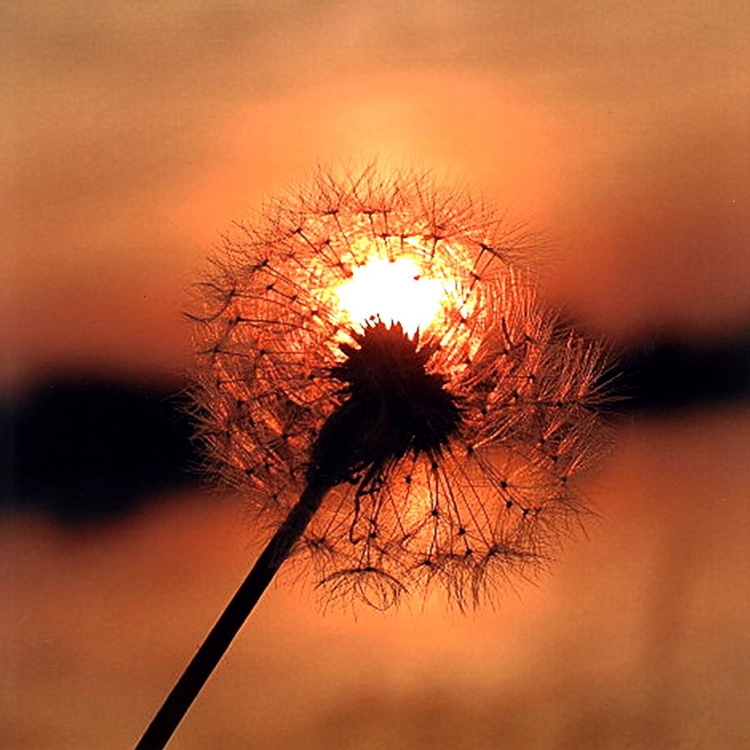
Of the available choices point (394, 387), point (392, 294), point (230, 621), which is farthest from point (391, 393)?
point (230, 621)

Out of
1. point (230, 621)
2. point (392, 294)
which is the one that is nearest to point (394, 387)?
point (392, 294)

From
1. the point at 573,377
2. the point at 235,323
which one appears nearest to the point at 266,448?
the point at 235,323

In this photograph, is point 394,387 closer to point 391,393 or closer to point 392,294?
point 391,393

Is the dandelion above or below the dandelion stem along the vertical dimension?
above

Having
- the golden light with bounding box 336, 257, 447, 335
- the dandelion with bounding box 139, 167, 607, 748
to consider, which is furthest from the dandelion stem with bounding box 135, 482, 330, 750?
the golden light with bounding box 336, 257, 447, 335

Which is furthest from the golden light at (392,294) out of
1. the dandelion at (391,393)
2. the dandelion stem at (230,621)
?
the dandelion stem at (230,621)

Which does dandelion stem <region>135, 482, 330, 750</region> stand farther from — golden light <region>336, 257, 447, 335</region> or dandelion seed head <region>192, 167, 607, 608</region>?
golden light <region>336, 257, 447, 335</region>

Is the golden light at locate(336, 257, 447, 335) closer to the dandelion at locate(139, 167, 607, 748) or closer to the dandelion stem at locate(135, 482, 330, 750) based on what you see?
the dandelion at locate(139, 167, 607, 748)

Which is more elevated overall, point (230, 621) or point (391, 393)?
point (391, 393)

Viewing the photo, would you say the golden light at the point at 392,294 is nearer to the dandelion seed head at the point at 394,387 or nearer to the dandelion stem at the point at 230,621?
the dandelion seed head at the point at 394,387

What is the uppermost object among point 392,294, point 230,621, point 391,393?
point 392,294
